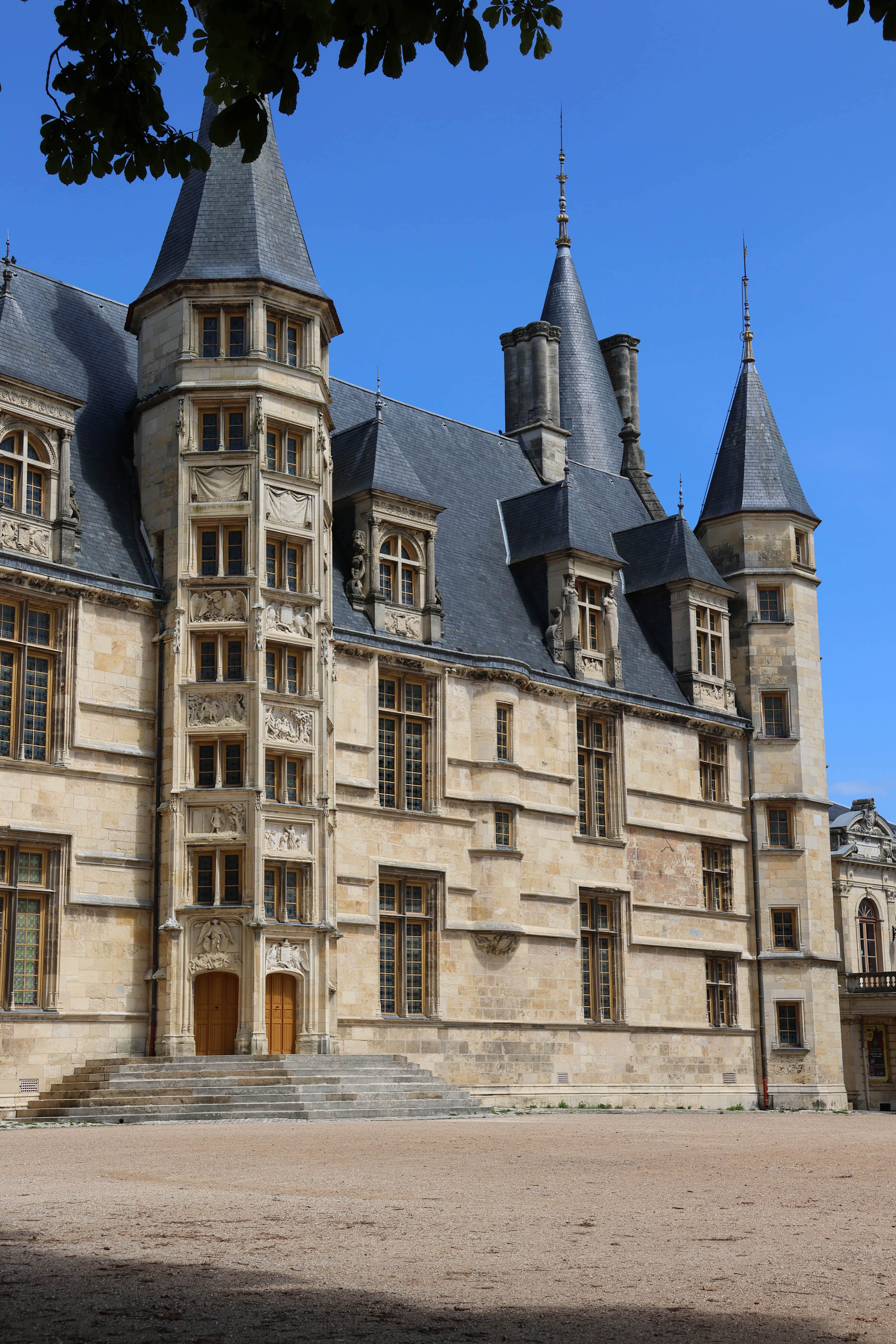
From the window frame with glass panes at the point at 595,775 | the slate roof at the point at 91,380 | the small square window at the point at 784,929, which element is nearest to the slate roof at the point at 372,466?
the slate roof at the point at 91,380

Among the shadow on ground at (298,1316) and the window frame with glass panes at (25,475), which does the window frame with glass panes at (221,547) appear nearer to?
the window frame with glass panes at (25,475)

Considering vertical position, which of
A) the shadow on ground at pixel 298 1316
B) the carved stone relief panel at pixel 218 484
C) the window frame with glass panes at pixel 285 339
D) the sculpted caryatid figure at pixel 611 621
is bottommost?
the shadow on ground at pixel 298 1316

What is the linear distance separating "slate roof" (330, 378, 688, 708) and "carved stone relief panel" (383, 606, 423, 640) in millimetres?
510

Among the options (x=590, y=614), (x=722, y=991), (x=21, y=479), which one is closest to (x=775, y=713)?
(x=590, y=614)

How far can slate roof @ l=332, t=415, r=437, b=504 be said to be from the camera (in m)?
31.4

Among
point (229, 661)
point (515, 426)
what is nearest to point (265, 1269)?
point (229, 661)

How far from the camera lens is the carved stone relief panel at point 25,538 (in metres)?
26.0

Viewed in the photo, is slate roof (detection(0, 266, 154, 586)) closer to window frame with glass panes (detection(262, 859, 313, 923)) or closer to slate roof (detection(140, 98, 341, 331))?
slate roof (detection(140, 98, 341, 331))

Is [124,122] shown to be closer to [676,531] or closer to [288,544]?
[288,544]

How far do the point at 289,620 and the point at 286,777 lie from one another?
2.86 meters

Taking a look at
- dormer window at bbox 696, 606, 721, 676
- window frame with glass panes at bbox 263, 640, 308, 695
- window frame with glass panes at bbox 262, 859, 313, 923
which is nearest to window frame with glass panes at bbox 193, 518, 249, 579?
window frame with glass panes at bbox 263, 640, 308, 695

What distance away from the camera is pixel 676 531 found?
38.5m

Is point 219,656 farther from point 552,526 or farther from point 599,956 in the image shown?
point 599,956

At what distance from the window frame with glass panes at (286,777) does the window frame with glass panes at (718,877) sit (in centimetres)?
1292
